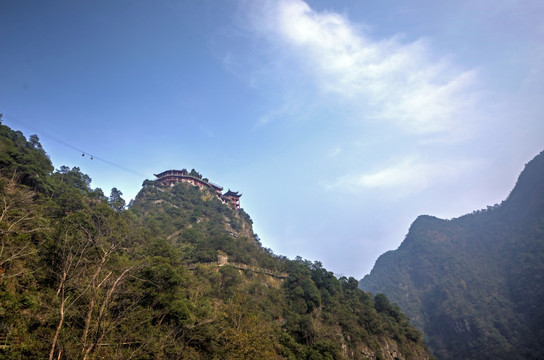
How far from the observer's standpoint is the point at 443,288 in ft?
269

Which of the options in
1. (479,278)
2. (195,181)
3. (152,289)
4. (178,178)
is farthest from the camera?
(479,278)

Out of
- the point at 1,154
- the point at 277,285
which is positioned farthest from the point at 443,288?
the point at 1,154

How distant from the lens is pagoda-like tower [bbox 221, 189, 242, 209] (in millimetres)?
78938

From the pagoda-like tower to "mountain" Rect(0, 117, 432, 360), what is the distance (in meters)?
9.10

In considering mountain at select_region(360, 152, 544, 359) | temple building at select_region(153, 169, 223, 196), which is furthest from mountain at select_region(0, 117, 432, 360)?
mountain at select_region(360, 152, 544, 359)

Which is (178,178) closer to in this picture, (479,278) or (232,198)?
(232,198)

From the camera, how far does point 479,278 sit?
7888 cm

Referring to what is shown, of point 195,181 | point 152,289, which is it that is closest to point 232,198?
point 195,181

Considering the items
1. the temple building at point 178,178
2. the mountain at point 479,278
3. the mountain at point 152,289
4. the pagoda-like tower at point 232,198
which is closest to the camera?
the mountain at point 152,289

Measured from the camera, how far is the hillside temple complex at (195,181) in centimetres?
7406

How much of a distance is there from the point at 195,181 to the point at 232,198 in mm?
12177

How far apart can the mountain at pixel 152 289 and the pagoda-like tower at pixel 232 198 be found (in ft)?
29.9

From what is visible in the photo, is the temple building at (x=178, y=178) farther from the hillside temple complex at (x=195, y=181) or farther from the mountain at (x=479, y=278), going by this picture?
the mountain at (x=479, y=278)

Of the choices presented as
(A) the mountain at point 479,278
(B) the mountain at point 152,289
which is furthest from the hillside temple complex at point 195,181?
(A) the mountain at point 479,278
